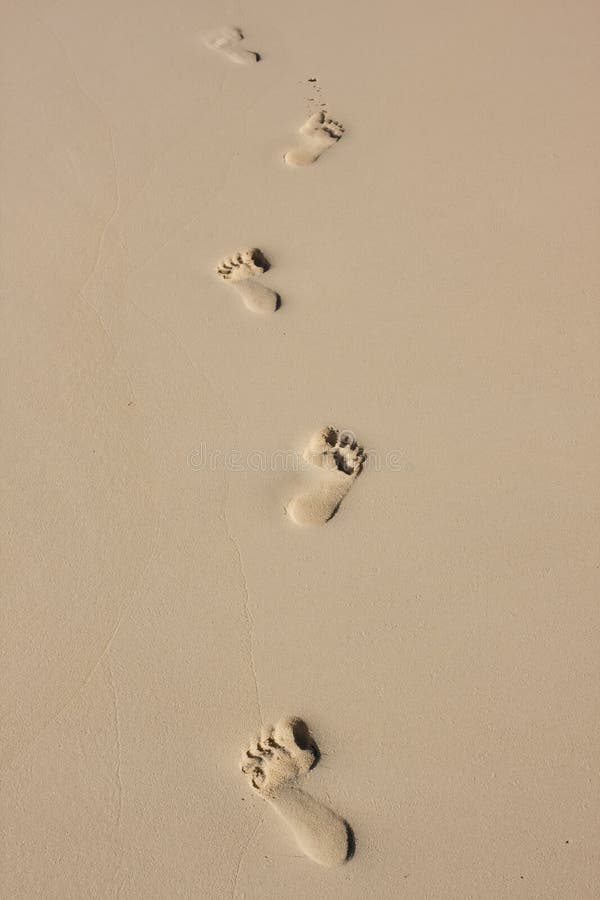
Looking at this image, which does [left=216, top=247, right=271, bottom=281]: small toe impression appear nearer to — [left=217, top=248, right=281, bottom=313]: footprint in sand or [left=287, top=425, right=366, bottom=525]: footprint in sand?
[left=217, top=248, right=281, bottom=313]: footprint in sand

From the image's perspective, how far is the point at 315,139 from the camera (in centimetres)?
275

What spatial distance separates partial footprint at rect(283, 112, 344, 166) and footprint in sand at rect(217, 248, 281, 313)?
1.63ft

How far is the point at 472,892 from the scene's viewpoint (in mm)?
1519

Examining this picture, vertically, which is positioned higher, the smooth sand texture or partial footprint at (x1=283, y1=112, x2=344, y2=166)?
partial footprint at (x1=283, y1=112, x2=344, y2=166)

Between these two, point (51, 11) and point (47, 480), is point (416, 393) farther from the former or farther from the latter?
point (51, 11)

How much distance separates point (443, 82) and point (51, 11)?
5.66 ft

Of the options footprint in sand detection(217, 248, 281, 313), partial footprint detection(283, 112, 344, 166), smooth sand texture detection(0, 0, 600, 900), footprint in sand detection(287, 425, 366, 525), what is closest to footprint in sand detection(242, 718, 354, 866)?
smooth sand texture detection(0, 0, 600, 900)

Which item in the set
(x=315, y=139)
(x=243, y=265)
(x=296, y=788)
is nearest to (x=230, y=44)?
(x=315, y=139)

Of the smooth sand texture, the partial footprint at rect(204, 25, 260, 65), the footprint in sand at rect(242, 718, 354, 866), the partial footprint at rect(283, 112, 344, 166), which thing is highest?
the partial footprint at rect(204, 25, 260, 65)

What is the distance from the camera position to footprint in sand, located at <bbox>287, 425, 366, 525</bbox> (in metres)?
1.91

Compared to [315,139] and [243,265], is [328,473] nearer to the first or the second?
[243,265]

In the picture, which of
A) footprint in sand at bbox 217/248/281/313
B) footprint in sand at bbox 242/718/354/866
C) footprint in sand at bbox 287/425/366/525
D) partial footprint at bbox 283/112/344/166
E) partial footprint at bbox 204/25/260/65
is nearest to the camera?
footprint in sand at bbox 242/718/354/866

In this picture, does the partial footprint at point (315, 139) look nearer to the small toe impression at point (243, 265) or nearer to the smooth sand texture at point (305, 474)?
the smooth sand texture at point (305, 474)

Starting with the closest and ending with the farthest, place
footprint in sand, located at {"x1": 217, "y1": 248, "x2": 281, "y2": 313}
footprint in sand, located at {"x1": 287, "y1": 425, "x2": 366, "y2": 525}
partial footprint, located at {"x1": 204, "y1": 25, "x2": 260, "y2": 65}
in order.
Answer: footprint in sand, located at {"x1": 287, "y1": 425, "x2": 366, "y2": 525}
footprint in sand, located at {"x1": 217, "y1": 248, "x2": 281, "y2": 313}
partial footprint, located at {"x1": 204, "y1": 25, "x2": 260, "y2": 65}
